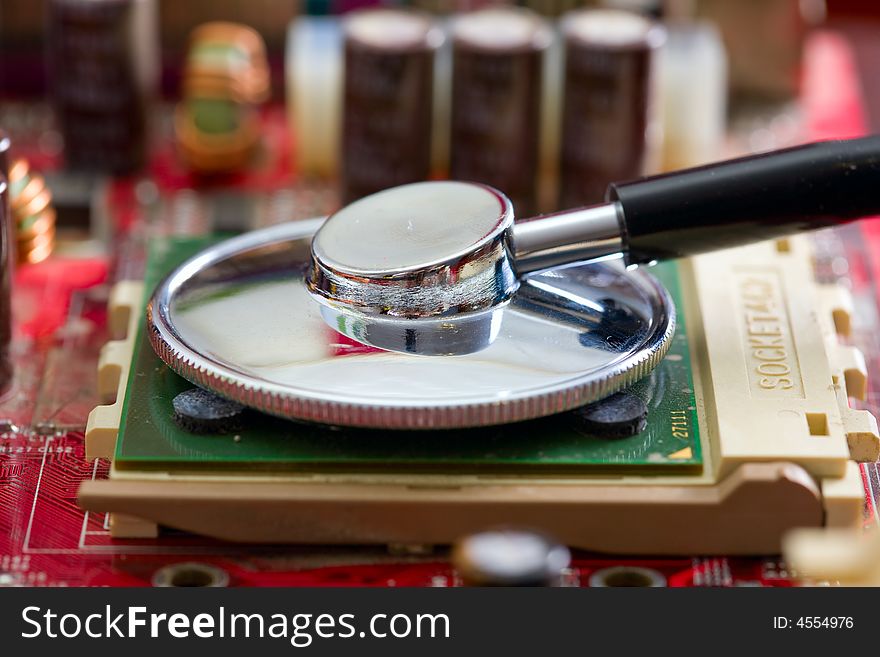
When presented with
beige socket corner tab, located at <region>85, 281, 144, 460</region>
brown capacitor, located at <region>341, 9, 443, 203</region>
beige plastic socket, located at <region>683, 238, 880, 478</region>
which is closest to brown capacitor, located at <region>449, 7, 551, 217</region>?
brown capacitor, located at <region>341, 9, 443, 203</region>

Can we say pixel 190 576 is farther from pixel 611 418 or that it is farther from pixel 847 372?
pixel 847 372

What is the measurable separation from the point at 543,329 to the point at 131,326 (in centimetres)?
39

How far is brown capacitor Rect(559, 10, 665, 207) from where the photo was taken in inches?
64.9

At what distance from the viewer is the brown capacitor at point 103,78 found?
173 centimetres

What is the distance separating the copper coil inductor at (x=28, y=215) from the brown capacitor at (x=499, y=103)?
48 centimetres

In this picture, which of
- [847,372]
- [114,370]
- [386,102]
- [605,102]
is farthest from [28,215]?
[847,372]

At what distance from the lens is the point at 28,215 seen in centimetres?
146

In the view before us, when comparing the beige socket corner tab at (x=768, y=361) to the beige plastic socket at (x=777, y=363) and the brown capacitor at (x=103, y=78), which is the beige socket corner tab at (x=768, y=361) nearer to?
the beige plastic socket at (x=777, y=363)

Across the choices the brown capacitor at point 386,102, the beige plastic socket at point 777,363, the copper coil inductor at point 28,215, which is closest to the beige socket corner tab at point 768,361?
the beige plastic socket at point 777,363

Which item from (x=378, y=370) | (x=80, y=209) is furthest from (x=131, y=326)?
(x=80, y=209)

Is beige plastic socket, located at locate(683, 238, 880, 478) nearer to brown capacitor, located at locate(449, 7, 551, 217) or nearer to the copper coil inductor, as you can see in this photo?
brown capacitor, located at locate(449, 7, 551, 217)

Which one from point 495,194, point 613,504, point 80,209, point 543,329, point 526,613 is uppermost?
point 80,209

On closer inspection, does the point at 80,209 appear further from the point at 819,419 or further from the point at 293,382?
the point at 819,419

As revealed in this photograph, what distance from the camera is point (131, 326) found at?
1.33m
